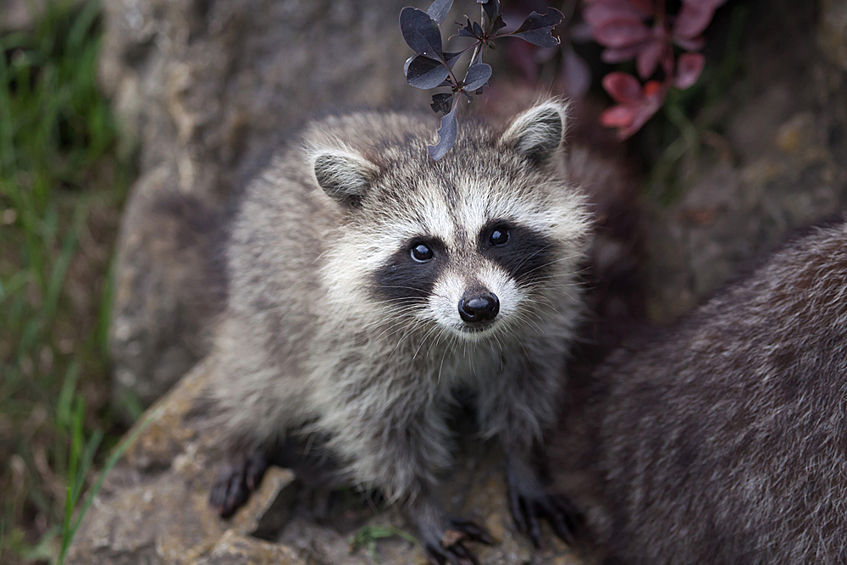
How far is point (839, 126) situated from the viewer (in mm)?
3305

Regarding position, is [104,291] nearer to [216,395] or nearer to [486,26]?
[216,395]

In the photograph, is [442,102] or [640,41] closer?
[442,102]

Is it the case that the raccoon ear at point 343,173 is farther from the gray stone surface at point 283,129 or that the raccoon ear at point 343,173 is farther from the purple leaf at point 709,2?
the purple leaf at point 709,2

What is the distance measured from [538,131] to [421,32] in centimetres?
60

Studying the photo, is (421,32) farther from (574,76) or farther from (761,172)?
(761,172)

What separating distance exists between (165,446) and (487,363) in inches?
55.7

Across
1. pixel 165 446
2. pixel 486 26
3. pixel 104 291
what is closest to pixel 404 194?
pixel 486 26

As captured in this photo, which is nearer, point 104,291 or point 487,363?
point 487,363

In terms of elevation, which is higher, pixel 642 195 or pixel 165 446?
pixel 642 195

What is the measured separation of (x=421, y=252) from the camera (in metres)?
2.38

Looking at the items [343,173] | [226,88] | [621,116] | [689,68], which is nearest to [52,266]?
[226,88]

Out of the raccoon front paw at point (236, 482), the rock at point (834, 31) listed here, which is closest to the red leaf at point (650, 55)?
the rock at point (834, 31)

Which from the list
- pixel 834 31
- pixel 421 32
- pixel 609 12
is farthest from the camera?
pixel 609 12

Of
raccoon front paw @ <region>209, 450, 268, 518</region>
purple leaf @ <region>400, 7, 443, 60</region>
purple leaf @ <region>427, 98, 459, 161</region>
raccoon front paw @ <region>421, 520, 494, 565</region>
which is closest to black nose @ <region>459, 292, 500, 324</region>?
purple leaf @ <region>427, 98, 459, 161</region>
